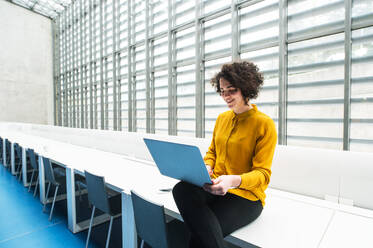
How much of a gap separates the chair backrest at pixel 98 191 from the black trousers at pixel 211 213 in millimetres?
929

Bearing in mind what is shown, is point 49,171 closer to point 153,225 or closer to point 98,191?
point 98,191

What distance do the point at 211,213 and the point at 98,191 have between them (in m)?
1.25

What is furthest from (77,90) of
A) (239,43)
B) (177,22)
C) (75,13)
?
(239,43)

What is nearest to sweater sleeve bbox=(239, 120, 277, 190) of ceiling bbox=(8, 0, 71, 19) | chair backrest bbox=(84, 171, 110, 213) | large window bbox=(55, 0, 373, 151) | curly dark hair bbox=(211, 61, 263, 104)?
curly dark hair bbox=(211, 61, 263, 104)

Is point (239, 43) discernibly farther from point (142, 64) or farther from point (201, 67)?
point (142, 64)

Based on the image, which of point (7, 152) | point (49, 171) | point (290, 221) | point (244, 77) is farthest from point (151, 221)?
point (7, 152)

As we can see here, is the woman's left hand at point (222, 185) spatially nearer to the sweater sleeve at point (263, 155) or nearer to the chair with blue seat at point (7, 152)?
the sweater sleeve at point (263, 155)

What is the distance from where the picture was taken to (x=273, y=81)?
4.39m

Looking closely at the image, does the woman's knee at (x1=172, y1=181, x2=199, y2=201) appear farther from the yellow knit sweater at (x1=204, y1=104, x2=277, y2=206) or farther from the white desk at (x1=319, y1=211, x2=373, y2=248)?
the white desk at (x1=319, y1=211, x2=373, y2=248)

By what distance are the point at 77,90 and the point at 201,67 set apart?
25.8ft

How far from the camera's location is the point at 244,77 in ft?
4.74

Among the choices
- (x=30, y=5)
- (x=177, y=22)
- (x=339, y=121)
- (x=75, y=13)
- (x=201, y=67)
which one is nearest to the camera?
(x=339, y=121)

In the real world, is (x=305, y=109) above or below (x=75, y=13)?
below

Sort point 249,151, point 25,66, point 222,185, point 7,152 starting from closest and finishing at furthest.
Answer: point 222,185
point 249,151
point 7,152
point 25,66
